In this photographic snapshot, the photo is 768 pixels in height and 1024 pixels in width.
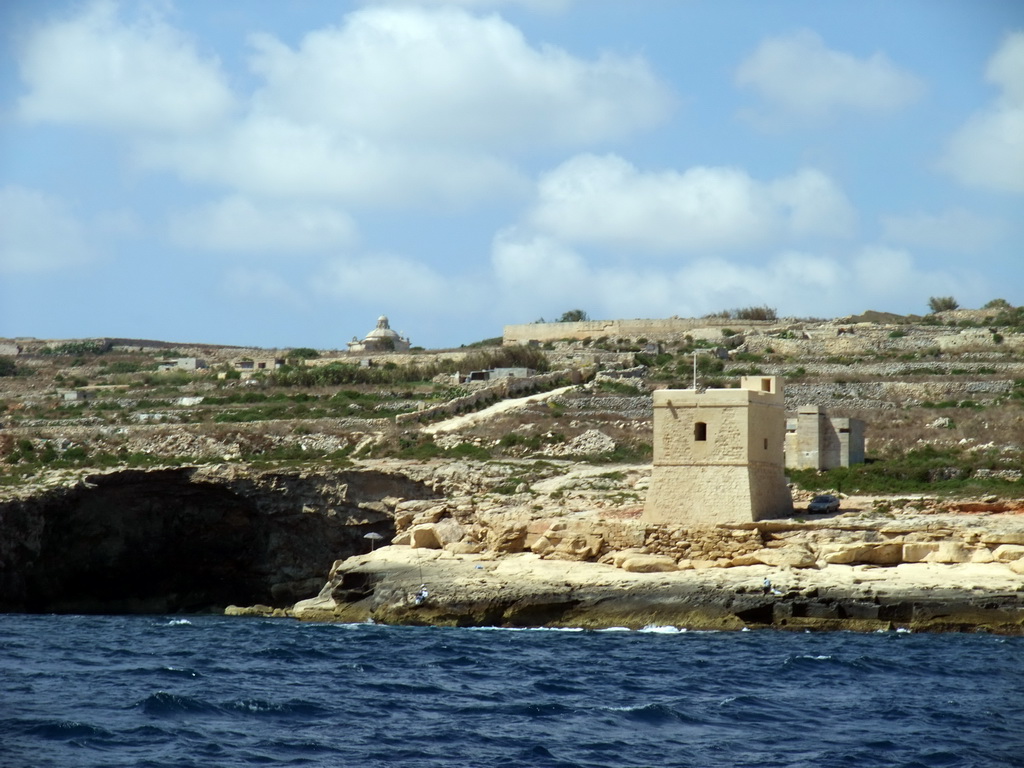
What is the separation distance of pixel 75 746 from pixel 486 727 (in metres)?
5.00

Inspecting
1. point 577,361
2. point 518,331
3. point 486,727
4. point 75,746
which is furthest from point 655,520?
point 518,331

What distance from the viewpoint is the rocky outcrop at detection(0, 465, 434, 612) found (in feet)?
118

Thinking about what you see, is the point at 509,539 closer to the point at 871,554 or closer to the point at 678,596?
the point at 678,596

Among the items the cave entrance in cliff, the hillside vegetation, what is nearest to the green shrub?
the hillside vegetation

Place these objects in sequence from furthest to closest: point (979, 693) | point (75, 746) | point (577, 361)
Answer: point (577, 361) → point (979, 693) → point (75, 746)

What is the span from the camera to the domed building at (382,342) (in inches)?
2753

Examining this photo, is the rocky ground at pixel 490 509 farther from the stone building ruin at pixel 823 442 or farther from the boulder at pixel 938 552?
the stone building ruin at pixel 823 442

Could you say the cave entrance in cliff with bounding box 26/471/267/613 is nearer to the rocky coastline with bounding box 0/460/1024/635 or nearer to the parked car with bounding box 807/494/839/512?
the rocky coastline with bounding box 0/460/1024/635

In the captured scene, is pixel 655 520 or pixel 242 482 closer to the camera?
Result: pixel 655 520

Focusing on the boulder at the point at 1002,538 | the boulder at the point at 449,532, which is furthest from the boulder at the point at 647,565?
the boulder at the point at 1002,538

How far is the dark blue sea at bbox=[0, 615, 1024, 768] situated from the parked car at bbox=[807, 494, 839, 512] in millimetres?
5802

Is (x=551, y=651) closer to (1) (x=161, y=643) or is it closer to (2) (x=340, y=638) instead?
(2) (x=340, y=638)

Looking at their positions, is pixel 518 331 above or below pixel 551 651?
above

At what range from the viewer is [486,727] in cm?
1897
